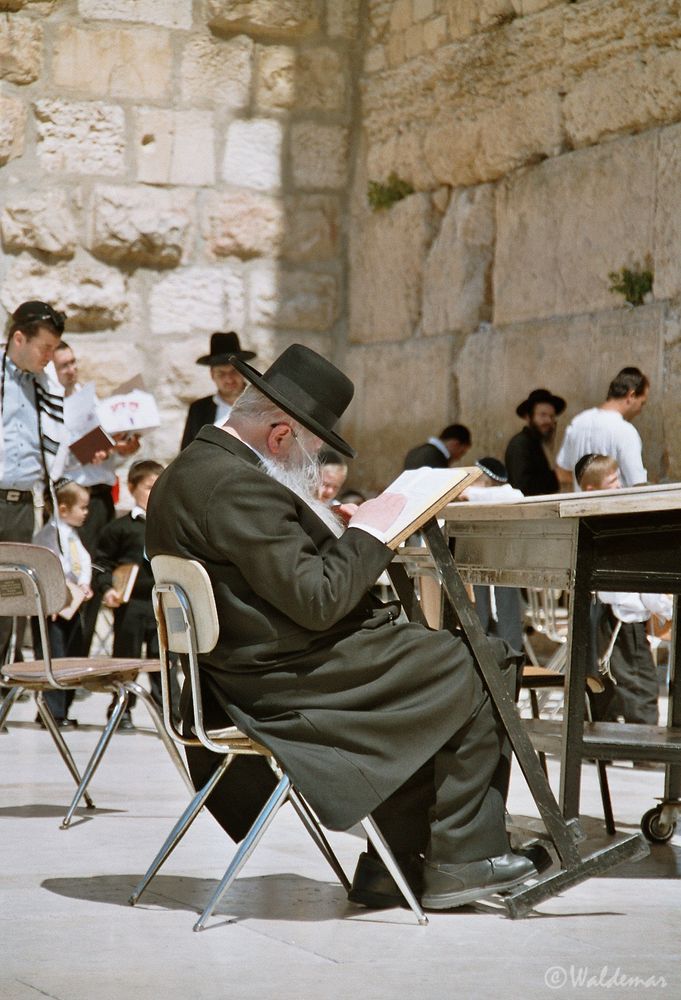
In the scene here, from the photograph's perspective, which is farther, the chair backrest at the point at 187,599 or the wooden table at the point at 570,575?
the wooden table at the point at 570,575

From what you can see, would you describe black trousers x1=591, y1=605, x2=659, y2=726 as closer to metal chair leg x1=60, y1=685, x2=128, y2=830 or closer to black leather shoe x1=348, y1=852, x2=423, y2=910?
metal chair leg x1=60, y1=685, x2=128, y2=830

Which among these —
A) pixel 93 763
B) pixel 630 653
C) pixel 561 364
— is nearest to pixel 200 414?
pixel 561 364

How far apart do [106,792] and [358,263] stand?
5573 mm

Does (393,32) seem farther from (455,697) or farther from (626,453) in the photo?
(455,697)

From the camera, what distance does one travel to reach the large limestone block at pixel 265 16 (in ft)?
31.8

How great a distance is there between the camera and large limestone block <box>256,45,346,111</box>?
987 cm

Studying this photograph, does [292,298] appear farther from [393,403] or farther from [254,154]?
[393,403]

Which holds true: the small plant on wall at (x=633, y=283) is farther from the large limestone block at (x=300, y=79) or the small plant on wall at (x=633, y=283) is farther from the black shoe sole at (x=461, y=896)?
the black shoe sole at (x=461, y=896)

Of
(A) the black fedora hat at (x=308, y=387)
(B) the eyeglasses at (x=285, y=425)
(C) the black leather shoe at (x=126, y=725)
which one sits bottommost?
(C) the black leather shoe at (x=126, y=725)

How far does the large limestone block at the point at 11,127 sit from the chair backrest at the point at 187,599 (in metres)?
6.49

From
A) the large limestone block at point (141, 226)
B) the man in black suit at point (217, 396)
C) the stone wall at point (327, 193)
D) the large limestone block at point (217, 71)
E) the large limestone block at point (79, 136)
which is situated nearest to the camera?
the stone wall at point (327, 193)

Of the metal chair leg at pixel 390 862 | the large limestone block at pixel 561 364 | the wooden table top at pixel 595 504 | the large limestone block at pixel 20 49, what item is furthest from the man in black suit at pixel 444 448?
the metal chair leg at pixel 390 862

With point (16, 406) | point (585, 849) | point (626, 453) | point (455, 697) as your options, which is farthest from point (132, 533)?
point (455, 697)

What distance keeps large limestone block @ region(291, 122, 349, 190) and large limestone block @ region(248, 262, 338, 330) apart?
1.93 feet
